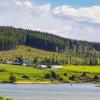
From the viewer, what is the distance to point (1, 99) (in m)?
93.1

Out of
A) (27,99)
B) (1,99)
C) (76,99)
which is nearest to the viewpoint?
(1,99)

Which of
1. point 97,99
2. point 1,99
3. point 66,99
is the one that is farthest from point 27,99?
point 1,99

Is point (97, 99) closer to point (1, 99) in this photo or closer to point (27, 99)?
point (27, 99)

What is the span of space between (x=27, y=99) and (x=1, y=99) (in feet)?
111

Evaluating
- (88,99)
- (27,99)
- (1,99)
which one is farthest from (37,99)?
(1,99)

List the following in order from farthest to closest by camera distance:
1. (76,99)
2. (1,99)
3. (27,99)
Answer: (76,99) → (27,99) → (1,99)

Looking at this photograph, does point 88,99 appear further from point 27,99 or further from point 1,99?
point 1,99

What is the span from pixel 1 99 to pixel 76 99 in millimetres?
45659

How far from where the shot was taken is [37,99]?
130 metres

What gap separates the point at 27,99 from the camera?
4985 inches

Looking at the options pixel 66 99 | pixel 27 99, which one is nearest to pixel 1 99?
pixel 27 99

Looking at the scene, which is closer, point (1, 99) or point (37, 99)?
point (1, 99)

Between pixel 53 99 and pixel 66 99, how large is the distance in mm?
3789

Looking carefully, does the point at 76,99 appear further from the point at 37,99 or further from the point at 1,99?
the point at 1,99
